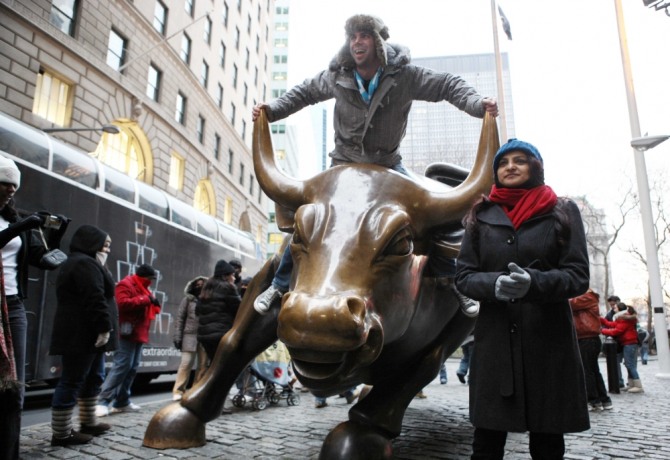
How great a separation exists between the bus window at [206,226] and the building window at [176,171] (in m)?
13.2

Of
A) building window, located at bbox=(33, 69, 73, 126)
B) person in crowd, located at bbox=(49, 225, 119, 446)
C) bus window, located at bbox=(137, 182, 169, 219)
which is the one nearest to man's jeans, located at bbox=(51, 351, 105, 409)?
person in crowd, located at bbox=(49, 225, 119, 446)

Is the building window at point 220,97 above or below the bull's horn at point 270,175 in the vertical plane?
above

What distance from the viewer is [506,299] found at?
2.29m

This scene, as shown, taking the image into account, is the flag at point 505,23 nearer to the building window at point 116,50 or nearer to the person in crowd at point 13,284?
the building window at point 116,50

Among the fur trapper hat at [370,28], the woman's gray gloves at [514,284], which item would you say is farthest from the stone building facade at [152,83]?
the woman's gray gloves at [514,284]

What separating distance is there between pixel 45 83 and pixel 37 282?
40.9 feet

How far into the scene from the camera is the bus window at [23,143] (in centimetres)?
698

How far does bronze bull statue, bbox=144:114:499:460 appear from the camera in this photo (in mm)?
2395

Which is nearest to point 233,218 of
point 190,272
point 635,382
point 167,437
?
point 190,272

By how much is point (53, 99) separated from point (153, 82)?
7148mm

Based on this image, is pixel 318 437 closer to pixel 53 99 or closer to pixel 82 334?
pixel 82 334

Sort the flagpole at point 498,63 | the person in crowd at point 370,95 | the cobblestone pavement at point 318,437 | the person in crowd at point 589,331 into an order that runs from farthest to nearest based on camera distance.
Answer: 1. the flagpole at point 498,63
2. the person in crowd at point 589,331
3. the cobblestone pavement at point 318,437
4. the person in crowd at point 370,95

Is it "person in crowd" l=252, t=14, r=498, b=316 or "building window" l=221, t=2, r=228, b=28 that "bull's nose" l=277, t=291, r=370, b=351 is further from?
"building window" l=221, t=2, r=228, b=28

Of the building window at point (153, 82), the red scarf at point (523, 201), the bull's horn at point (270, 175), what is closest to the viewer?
the red scarf at point (523, 201)
